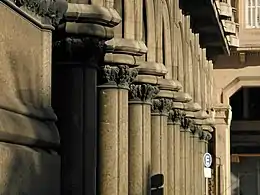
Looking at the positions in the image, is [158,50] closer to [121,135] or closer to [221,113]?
[121,135]

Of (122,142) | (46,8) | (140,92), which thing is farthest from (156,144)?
(46,8)

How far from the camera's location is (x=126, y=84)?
15.1 metres

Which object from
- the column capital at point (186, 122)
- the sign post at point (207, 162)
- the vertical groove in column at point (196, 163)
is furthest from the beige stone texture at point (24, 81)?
the sign post at point (207, 162)

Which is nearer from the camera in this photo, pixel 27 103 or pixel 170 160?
pixel 27 103

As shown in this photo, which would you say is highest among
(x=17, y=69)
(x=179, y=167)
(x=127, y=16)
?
(x=127, y=16)

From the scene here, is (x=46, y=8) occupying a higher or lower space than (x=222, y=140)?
higher

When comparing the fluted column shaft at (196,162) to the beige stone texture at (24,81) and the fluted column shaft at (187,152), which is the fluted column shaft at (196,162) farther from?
the beige stone texture at (24,81)

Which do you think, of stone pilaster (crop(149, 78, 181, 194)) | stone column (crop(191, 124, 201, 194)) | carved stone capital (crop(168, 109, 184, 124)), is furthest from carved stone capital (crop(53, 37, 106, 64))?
stone column (crop(191, 124, 201, 194))

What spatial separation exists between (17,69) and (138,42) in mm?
8541

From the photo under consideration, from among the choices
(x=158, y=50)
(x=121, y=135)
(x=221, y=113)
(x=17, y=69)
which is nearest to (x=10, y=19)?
(x=17, y=69)

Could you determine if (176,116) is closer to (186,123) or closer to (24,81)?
(186,123)

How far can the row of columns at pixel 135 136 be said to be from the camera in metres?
14.6

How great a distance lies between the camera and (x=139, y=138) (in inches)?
683

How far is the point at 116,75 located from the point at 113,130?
802 millimetres
